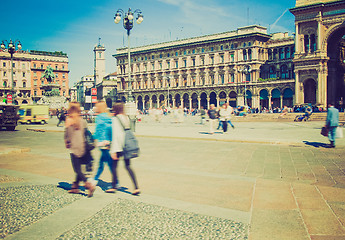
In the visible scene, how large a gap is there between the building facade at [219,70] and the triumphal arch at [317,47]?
10.0 metres

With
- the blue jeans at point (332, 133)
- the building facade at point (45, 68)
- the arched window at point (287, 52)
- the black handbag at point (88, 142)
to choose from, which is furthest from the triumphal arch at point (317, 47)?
the building facade at point (45, 68)

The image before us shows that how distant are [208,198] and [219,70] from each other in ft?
212

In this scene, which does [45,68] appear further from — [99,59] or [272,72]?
[272,72]

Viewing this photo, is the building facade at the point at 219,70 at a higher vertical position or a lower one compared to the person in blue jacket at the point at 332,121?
higher

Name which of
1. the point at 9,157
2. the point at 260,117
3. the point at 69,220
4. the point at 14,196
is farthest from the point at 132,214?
the point at 260,117

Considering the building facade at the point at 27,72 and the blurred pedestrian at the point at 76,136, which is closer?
the blurred pedestrian at the point at 76,136

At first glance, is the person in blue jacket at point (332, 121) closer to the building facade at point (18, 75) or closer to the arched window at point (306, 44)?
the arched window at point (306, 44)

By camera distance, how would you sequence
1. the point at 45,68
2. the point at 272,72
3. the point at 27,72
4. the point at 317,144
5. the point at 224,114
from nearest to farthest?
the point at 317,144, the point at 224,114, the point at 272,72, the point at 27,72, the point at 45,68

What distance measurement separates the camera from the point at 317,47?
45000mm

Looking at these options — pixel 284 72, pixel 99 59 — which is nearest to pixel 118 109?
pixel 284 72

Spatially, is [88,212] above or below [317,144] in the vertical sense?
below

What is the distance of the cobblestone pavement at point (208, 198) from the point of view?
13.2 feet

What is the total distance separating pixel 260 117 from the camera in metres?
34.0

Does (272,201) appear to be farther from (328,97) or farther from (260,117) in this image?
(328,97)
